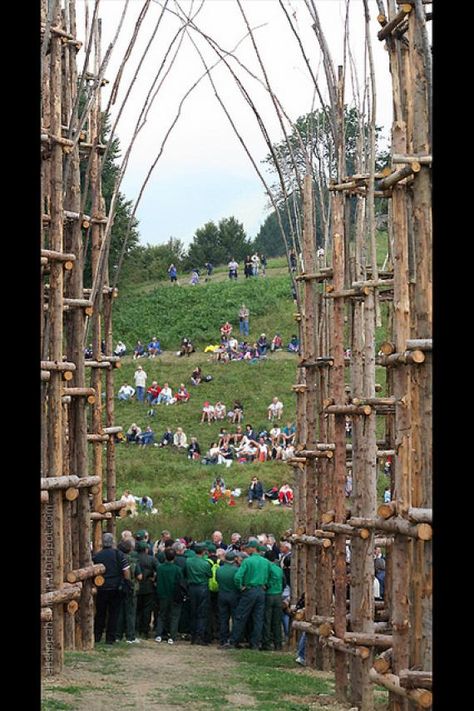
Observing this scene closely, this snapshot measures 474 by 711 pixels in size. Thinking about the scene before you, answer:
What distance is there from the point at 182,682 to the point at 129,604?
2901mm

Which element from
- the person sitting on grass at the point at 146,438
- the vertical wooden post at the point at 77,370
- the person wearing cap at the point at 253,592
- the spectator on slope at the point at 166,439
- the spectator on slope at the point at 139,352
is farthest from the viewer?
the spectator on slope at the point at 139,352

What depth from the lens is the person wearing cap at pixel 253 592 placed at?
16.7m

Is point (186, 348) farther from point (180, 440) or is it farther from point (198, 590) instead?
point (198, 590)

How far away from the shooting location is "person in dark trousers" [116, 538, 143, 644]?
16.2 m

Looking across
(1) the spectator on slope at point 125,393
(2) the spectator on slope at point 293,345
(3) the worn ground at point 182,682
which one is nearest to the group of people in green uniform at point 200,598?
(3) the worn ground at point 182,682

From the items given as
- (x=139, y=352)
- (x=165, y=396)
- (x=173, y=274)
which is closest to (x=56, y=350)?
(x=165, y=396)

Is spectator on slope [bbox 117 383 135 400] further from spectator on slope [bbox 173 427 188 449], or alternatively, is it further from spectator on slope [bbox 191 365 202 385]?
spectator on slope [bbox 173 427 188 449]

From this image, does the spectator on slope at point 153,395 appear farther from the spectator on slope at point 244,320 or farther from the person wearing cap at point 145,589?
the person wearing cap at point 145,589

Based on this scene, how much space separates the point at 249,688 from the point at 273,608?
404 centimetres

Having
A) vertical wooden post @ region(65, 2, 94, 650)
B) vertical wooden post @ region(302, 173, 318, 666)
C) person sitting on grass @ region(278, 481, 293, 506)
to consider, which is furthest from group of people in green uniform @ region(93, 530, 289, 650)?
person sitting on grass @ region(278, 481, 293, 506)

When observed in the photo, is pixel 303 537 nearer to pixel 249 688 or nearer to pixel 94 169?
pixel 249 688

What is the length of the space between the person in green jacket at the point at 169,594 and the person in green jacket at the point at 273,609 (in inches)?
47.3

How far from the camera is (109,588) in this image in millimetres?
15961
